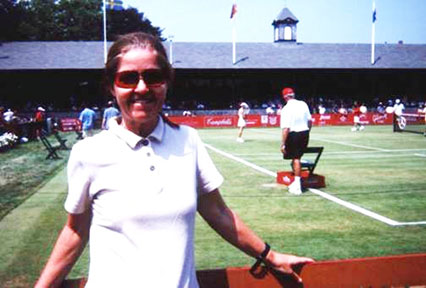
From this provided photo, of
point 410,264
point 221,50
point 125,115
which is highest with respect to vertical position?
point 221,50

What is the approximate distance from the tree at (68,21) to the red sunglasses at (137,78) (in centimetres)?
7507

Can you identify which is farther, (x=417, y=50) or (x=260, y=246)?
(x=417, y=50)

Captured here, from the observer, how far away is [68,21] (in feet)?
271

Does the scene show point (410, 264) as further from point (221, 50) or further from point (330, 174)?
point (221, 50)

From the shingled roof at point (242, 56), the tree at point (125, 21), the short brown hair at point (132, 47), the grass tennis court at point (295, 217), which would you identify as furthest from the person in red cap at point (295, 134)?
the tree at point (125, 21)

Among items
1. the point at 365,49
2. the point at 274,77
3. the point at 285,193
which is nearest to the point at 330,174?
the point at 285,193

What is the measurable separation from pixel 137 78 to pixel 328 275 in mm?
1485

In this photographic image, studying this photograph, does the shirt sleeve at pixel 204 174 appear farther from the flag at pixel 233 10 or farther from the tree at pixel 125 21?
the tree at pixel 125 21

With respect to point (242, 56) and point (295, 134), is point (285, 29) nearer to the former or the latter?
point (242, 56)

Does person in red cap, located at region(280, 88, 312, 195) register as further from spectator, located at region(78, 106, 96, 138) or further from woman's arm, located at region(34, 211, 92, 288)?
spectator, located at region(78, 106, 96, 138)

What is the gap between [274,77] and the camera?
4784 centimetres

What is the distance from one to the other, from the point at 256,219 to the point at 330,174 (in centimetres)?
565

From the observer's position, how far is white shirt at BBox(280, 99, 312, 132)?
10.2 meters

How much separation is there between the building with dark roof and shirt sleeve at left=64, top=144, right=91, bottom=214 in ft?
142
